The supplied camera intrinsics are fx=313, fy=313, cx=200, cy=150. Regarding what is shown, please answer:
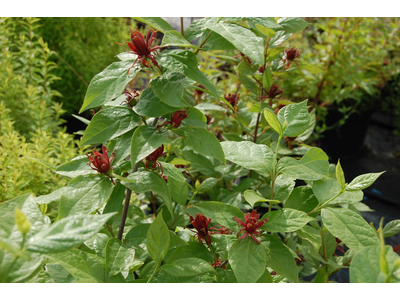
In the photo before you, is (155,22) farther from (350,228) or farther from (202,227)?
(350,228)

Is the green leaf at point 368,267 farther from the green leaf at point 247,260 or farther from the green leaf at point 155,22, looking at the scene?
the green leaf at point 155,22

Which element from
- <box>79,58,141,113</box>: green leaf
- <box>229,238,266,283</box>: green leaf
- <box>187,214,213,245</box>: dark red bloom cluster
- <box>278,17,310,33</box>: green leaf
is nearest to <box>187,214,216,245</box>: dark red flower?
<box>187,214,213,245</box>: dark red bloom cluster

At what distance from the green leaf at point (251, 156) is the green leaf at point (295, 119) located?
0.22 ft

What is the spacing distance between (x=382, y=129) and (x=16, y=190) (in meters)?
4.03

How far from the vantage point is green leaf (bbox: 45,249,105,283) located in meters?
0.50

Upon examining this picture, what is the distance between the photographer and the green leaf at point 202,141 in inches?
24.3

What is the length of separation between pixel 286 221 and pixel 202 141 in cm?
23

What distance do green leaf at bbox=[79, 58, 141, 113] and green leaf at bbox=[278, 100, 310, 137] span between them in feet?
1.07

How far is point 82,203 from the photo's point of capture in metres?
0.55

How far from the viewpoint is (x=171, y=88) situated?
0.58m

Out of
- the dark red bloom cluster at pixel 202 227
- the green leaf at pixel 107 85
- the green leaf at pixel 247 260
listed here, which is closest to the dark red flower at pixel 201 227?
the dark red bloom cluster at pixel 202 227

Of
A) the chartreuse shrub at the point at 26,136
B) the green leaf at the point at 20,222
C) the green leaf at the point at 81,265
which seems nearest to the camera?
the green leaf at the point at 20,222

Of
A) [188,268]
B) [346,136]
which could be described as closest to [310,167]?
[188,268]

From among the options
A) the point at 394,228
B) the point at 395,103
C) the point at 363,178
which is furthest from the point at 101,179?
the point at 395,103
